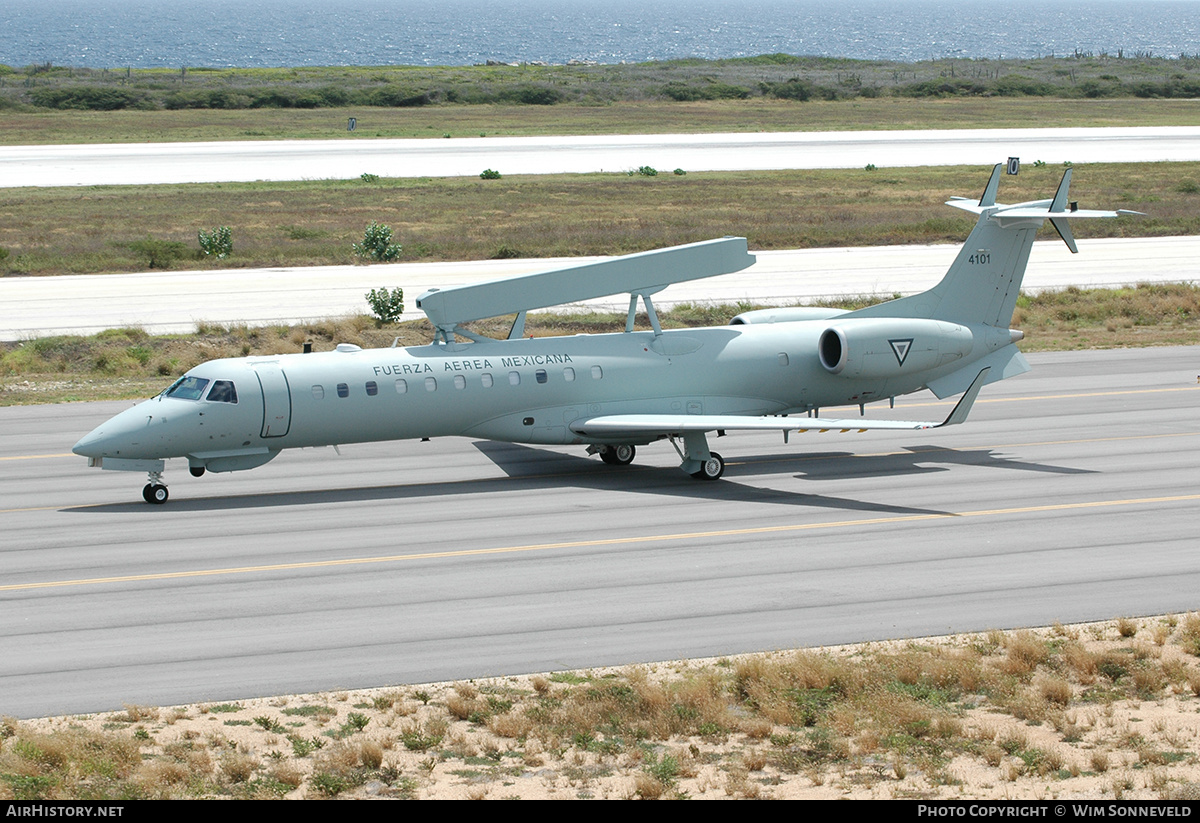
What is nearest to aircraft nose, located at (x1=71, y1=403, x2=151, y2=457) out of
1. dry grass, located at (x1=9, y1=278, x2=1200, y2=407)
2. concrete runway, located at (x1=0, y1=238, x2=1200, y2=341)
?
dry grass, located at (x1=9, y1=278, x2=1200, y2=407)

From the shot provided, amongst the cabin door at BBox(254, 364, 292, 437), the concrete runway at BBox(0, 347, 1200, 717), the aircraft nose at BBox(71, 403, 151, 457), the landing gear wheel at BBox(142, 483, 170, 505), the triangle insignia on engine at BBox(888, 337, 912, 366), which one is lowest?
the concrete runway at BBox(0, 347, 1200, 717)

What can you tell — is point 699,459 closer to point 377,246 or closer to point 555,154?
point 377,246

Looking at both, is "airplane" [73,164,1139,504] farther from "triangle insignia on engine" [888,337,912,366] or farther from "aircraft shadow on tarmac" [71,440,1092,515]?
"aircraft shadow on tarmac" [71,440,1092,515]

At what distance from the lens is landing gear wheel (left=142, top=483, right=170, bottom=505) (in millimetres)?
24703

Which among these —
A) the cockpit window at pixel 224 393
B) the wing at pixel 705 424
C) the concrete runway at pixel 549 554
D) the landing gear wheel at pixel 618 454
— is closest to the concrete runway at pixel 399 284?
the concrete runway at pixel 549 554

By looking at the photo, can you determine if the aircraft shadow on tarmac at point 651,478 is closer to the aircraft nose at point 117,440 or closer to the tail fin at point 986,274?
the aircraft nose at point 117,440

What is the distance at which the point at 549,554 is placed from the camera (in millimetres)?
21500

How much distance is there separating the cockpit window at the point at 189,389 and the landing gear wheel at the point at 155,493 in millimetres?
1738

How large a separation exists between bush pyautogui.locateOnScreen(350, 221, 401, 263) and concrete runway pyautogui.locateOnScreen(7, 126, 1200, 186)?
30192 millimetres

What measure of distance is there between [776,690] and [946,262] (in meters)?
45.5

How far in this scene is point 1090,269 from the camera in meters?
56.6

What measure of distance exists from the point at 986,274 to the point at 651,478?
9.59 metres

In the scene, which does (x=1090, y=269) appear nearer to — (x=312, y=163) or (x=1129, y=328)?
(x=1129, y=328)

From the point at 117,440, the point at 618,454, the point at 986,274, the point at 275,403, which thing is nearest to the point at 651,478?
the point at 618,454
